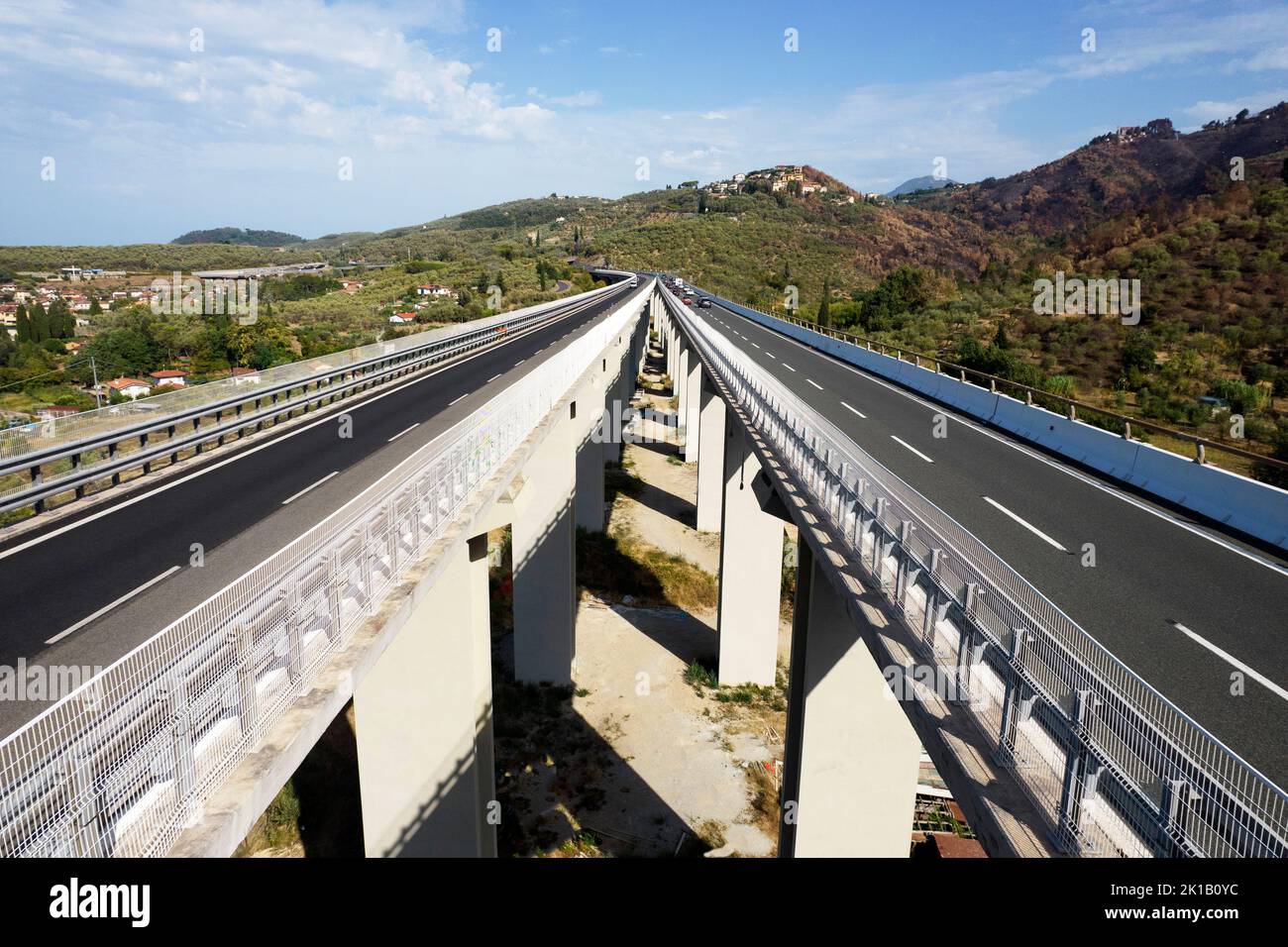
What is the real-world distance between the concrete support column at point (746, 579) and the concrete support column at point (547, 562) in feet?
14.4

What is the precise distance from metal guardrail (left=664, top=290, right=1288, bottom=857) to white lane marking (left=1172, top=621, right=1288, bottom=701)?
247 centimetres

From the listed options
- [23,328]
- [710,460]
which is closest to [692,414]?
[710,460]

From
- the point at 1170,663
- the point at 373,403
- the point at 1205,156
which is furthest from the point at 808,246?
the point at 1170,663

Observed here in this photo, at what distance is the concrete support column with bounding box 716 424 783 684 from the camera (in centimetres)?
A: 2020

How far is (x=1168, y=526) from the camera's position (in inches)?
438

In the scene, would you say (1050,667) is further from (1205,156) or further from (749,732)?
(1205,156)

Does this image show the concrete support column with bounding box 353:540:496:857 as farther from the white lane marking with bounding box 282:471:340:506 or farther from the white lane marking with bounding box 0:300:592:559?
the white lane marking with bounding box 0:300:592:559

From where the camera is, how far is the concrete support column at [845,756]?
1040 cm

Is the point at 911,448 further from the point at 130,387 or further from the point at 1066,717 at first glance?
the point at 130,387

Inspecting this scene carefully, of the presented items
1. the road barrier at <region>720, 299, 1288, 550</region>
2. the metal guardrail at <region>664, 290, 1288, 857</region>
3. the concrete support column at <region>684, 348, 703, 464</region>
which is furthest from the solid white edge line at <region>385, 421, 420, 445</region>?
the concrete support column at <region>684, 348, 703, 464</region>

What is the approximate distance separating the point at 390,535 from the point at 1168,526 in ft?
36.2

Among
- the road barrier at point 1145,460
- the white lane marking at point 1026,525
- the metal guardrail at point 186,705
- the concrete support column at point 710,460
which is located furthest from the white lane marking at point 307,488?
the concrete support column at point 710,460

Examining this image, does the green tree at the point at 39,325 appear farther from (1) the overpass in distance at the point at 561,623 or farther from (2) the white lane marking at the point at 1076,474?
(2) the white lane marking at the point at 1076,474
